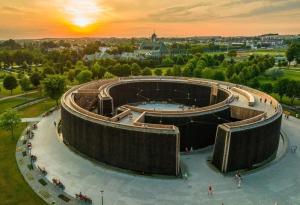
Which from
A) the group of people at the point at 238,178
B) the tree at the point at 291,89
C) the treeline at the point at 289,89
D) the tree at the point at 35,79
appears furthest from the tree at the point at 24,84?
the tree at the point at 291,89

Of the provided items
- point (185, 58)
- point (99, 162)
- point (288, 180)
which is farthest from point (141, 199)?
point (185, 58)

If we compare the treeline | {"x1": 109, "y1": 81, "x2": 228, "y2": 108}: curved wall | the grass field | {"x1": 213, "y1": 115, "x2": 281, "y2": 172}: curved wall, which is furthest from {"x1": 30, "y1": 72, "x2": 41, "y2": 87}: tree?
the treeline

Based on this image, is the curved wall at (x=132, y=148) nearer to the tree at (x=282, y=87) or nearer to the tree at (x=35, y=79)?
the tree at (x=282, y=87)

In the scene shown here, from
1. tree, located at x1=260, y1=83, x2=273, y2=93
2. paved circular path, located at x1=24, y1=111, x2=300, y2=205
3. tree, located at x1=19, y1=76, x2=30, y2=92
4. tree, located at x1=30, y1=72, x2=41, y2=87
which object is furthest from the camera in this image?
tree, located at x1=30, y1=72, x2=41, y2=87

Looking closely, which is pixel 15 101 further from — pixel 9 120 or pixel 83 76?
pixel 9 120

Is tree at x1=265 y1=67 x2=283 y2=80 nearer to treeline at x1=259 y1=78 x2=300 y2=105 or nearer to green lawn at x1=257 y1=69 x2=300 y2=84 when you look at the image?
green lawn at x1=257 y1=69 x2=300 y2=84

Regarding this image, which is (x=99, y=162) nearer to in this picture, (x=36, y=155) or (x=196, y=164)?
(x=36, y=155)
